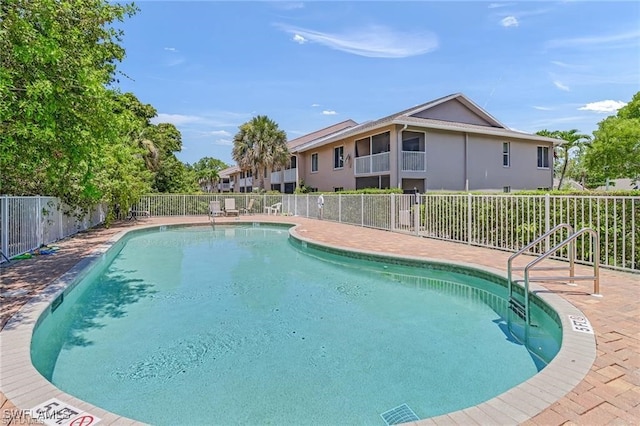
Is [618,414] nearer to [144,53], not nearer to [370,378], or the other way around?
[370,378]

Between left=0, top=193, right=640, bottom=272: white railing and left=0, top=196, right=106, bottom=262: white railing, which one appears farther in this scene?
left=0, top=196, right=106, bottom=262: white railing

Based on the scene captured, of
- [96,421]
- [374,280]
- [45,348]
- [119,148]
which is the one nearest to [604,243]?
[374,280]

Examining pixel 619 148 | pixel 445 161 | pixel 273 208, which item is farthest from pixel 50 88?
pixel 619 148

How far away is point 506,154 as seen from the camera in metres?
22.1

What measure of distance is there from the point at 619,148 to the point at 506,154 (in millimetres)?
13829

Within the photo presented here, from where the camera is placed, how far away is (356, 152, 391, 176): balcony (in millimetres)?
19281

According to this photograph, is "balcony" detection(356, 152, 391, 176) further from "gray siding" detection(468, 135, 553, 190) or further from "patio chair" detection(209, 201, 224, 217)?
"patio chair" detection(209, 201, 224, 217)

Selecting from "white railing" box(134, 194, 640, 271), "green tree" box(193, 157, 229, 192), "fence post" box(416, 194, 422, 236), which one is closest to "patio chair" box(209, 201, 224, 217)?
"white railing" box(134, 194, 640, 271)

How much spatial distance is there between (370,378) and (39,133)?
5.24 m

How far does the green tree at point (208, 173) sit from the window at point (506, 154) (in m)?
44.6

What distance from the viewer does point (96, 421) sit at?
2.54m

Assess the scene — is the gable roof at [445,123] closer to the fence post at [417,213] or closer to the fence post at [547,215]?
the fence post at [417,213]

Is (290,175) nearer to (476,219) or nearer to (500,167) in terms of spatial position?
(500,167)

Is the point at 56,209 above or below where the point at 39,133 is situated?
below
